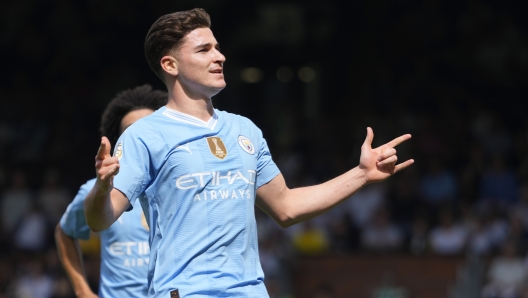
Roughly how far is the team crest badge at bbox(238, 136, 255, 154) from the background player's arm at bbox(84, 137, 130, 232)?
0.57 meters

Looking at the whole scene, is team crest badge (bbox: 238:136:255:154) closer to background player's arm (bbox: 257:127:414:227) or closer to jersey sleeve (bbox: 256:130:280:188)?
jersey sleeve (bbox: 256:130:280:188)

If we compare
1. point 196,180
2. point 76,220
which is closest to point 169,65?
point 196,180

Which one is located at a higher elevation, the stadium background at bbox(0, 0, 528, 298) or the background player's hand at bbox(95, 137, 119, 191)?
the stadium background at bbox(0, 0, 528, 298)

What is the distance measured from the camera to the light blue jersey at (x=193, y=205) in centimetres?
352

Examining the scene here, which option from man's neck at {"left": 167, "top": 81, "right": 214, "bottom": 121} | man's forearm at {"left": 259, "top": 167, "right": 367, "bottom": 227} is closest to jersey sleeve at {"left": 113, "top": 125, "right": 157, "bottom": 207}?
man's neck at {"left": 167, "top": 81, "right": 214, "bottom": 121}

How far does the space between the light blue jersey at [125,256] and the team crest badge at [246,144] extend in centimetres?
140

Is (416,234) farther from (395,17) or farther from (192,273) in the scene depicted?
(192,273)

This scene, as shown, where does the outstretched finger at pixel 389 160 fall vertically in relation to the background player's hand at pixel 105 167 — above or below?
above

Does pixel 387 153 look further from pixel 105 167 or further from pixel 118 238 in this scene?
pixel 118 238

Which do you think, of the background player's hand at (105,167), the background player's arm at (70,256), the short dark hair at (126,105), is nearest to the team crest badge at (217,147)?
the background player's hand at (105,167)

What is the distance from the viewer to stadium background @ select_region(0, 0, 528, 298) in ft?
38.9

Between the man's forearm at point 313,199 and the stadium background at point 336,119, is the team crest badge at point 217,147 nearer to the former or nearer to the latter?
the man's forearm at point 313,199

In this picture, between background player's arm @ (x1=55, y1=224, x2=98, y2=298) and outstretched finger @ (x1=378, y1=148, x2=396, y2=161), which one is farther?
background player's arm @ (x1=55, y1=224, x2=98, y2=298)

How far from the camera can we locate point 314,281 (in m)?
12.0
